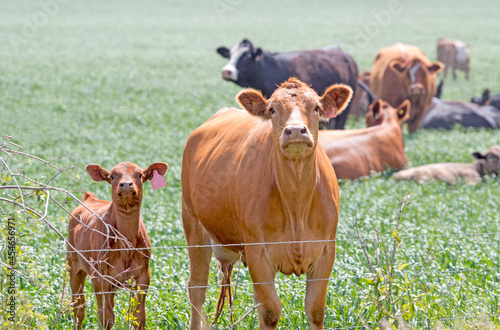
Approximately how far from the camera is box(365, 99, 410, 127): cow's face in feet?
50.6

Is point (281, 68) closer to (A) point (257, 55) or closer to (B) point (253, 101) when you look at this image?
(A) point (257, 55)

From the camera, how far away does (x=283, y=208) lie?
5.52m

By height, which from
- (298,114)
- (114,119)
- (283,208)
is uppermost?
(298,114)

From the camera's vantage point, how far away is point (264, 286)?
5473 millimetres

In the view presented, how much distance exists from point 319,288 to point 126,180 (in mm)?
2072

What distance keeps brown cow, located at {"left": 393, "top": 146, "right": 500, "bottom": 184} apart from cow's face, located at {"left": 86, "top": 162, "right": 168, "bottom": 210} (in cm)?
746

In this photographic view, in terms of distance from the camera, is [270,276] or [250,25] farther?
[250,25]

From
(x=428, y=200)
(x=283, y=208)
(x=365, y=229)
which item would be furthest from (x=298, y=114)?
(x=428, y=200)

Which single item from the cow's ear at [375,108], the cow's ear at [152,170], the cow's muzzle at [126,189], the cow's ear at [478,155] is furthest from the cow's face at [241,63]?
the cow's muzzle at [126,189]

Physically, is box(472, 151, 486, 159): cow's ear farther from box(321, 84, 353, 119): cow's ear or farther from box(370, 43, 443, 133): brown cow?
box(321, 84, 353, 119): cow's ear

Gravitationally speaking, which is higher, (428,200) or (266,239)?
(266,239)

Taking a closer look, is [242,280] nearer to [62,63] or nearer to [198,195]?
[198,195]

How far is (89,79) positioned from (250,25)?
38363 mm

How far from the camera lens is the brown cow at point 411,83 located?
19.5m
